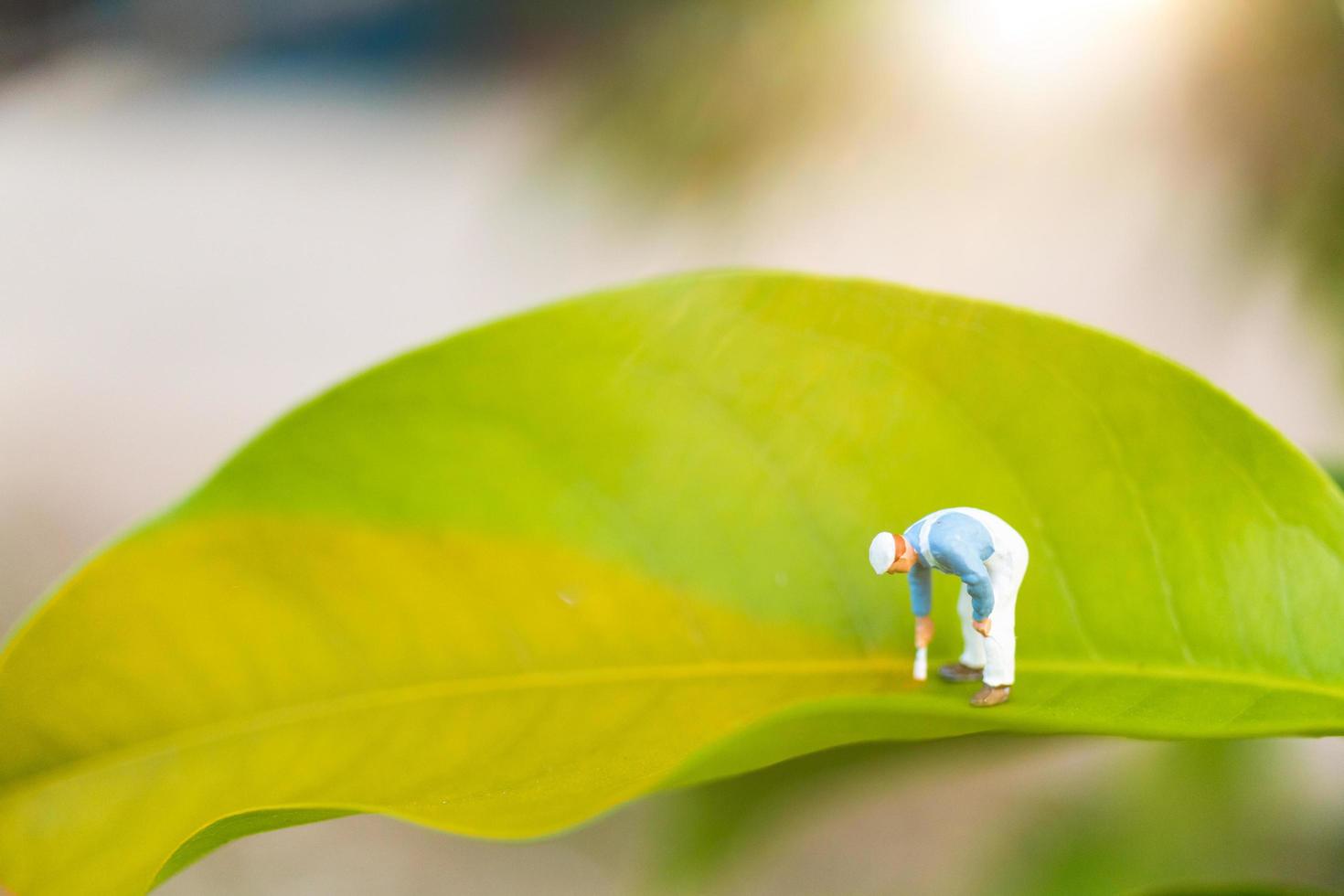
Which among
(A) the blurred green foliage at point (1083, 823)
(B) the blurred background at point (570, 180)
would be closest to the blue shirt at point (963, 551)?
(A) the blurred green foliage at point (1083, 823)

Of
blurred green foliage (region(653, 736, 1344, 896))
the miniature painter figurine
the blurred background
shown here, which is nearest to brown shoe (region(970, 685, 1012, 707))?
the miniature painter figurine

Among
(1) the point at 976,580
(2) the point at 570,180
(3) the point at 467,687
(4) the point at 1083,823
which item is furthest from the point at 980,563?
(2) the point at 570,180

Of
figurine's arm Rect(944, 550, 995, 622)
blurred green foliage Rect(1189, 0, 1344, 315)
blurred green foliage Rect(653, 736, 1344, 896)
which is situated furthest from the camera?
blurred green foliage Rect(1189, 0, 1344, 315)

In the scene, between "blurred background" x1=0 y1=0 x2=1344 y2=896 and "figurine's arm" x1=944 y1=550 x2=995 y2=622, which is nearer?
"figurine's arm" x1=944 y1=550 x2=995 y2=622

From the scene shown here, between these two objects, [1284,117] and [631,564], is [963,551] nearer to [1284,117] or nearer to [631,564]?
[631,564]

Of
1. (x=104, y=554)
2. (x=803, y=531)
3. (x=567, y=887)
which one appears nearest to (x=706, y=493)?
(x=803, y=531)

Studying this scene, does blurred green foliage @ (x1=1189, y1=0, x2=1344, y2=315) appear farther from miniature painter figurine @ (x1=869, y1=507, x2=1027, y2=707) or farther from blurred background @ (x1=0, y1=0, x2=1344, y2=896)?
miniature painter figurine @ (x1=869, y1=507, x2=1027, y2=707)
